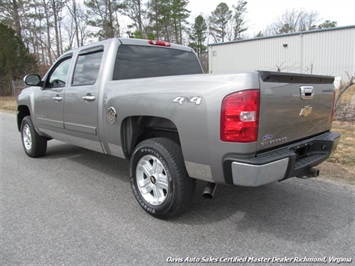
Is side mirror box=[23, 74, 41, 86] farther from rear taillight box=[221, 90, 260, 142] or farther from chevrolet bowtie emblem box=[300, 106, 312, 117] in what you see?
chevrolet bowtie emblem box=[300, 106, 312, 117]

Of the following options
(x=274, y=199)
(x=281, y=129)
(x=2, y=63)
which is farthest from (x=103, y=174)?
(x=2, y=63)

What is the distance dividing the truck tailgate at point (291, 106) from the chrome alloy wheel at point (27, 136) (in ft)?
15.8

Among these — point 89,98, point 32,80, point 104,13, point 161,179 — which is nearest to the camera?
point 161,179

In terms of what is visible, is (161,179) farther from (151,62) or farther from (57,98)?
(57,98)

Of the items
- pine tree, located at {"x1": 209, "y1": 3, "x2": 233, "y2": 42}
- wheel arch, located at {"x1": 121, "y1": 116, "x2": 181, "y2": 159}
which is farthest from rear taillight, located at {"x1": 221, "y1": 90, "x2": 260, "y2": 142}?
pine tree, located at {"x1": 209, "y1": 3, "x2": 233, "y2": 42}

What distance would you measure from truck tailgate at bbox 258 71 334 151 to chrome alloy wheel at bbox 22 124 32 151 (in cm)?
481

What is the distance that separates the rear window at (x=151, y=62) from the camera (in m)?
3.91

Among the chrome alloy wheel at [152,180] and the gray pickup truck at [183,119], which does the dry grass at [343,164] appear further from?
the chrome alloy wheel at [152,180]

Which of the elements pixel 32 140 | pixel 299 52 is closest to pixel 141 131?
pixel 32 140

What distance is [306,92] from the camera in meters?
2.98

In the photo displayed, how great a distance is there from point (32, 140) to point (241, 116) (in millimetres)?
4645

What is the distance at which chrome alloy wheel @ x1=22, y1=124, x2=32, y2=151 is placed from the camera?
588cm

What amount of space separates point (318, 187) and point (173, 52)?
2.80 m

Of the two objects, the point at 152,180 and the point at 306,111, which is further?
the point at 152,180
